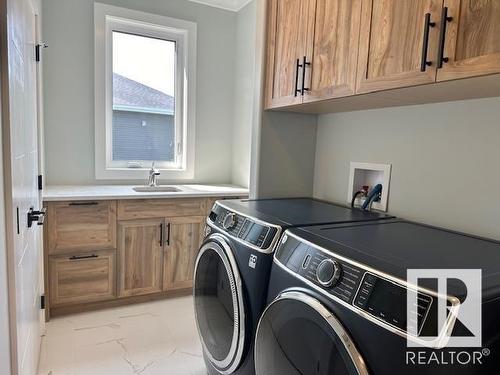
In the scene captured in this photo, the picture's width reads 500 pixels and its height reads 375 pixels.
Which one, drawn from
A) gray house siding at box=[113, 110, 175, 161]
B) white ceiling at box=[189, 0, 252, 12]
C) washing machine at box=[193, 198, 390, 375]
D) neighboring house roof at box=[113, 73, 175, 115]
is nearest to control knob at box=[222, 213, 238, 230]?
washing machine at box=[193, 198, 390, 375]

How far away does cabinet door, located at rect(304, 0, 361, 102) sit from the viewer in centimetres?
130

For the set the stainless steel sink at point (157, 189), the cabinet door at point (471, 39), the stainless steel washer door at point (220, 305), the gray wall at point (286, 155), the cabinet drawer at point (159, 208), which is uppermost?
the cabinet door at point (471, 39)

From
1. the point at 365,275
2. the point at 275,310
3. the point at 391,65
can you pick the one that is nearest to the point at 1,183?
the point at 275,310

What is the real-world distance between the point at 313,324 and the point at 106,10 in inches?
118

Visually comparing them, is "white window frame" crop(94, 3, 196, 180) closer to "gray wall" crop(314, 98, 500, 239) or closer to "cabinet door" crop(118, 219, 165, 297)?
"cabinet door" crop(118, 219, 165, 297)

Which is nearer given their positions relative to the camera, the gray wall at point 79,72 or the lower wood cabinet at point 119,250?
the lower wood cabinet at point 119,250

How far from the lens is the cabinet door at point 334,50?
1.30 meters

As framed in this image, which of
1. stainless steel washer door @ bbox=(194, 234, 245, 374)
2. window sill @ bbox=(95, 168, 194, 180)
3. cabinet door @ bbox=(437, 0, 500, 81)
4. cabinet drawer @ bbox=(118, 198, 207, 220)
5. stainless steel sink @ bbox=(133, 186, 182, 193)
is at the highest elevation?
cabinet door @ bbox=(437, 0, 500, 81)

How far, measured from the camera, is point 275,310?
1.09 metres

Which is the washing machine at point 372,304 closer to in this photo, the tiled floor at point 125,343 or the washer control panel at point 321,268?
the washer control panel at point 321,268

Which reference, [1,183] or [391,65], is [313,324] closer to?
[391,65]

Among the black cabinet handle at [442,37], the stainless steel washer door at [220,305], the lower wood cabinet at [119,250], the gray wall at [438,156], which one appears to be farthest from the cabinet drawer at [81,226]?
the black cabinet handle at [442,37]

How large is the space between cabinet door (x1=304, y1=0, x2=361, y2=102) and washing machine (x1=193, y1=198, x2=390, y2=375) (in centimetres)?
52

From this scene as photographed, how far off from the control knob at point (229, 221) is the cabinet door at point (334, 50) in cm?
62
